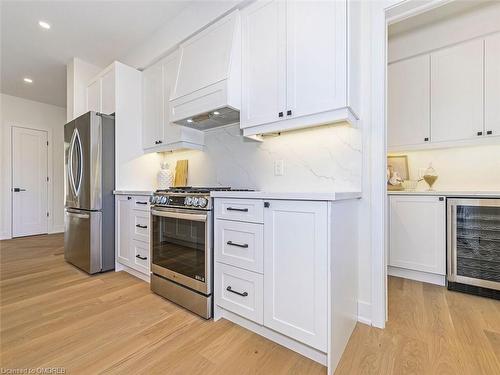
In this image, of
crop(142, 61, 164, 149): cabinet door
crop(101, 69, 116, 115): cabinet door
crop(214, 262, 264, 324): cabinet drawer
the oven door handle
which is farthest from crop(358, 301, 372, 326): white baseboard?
crop(101, 69, 116, 115): cabinet door

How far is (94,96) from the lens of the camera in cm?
321

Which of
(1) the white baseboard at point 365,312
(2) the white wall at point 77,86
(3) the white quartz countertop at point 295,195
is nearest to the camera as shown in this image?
(3) the white quartz countertop at point 295,195

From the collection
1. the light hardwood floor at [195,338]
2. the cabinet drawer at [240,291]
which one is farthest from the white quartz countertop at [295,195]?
the light hardwood floor at [195,338]

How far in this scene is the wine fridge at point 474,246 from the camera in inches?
81.8

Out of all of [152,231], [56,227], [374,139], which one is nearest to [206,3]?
[374,139]

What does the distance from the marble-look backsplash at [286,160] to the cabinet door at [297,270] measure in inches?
25.3

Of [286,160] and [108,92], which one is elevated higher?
[108,92]

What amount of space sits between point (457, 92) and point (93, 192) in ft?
13.3

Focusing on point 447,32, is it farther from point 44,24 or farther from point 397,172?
point 44,24

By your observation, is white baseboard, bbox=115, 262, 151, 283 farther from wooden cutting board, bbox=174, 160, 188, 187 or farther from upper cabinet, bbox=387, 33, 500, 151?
upper cabinet, bbox=387, 33, 500, 151

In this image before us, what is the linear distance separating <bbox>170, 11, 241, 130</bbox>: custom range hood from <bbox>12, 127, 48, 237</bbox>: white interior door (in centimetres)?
443

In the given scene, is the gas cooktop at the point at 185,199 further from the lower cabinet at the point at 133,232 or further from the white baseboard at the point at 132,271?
the white baseboard at the point at 132,271

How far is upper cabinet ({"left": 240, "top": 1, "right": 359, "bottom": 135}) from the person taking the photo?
151 centimetres

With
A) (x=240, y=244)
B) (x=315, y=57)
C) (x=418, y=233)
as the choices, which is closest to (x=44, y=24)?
(x=315, y=57)
